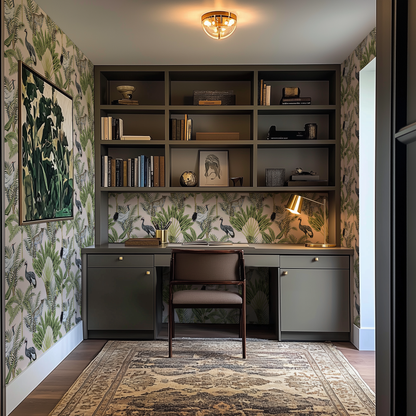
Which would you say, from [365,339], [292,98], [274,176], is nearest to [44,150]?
[274,176]

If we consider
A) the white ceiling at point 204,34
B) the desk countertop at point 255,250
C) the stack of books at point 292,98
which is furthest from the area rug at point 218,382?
the white ceiling at point 204,34

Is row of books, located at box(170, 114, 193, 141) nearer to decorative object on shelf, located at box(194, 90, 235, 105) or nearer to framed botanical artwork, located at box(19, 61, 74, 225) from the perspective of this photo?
decorative object on shelf, located at box(194, 90, 235, 105)

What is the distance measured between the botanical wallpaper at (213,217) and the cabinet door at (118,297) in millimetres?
629

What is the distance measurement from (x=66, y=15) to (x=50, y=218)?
4.58ft

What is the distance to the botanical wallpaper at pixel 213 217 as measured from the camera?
4.14 metres

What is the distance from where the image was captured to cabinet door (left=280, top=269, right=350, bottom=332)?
11.6 feet

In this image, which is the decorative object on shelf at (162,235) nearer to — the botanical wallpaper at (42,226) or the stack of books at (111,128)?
the botanical wallpaper at (42,226)

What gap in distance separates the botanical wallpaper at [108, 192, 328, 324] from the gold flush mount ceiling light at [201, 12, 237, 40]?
1.72 m

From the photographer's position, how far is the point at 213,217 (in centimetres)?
416

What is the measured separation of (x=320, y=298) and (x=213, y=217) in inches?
51.2

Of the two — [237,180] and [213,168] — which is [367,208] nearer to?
[237,180]

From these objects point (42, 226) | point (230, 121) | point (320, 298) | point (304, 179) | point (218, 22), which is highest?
point (218, 22)

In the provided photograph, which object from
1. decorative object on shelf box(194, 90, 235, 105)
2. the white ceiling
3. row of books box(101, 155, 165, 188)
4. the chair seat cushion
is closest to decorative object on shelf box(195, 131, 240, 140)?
decorative object on shelf box(194, 90, 235, 105)

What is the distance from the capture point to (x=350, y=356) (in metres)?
3.23
